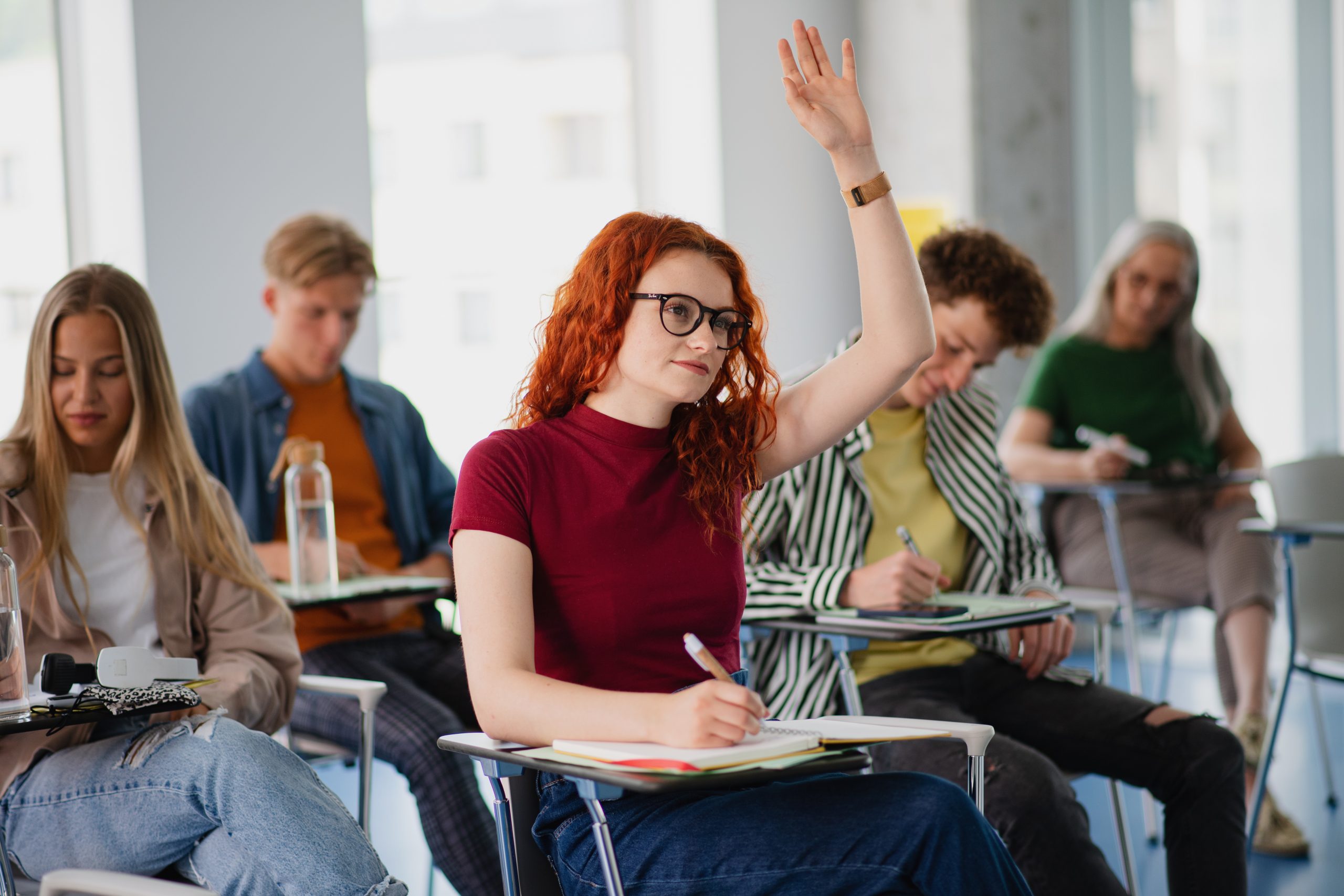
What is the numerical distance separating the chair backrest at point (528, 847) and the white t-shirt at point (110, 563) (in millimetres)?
750

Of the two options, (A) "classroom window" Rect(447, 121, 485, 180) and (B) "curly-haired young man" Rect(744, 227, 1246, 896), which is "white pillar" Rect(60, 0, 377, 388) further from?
(B) "curly-haired young man" Rect(744, 227, 1246, 896)

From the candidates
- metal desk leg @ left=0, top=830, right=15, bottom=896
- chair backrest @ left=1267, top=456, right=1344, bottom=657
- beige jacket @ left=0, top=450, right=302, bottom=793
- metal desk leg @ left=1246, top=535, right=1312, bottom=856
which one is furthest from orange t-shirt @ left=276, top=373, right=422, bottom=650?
chair backrest @ left=1267, top=456, right=1344, bottom=657

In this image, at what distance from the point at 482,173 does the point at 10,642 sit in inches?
148

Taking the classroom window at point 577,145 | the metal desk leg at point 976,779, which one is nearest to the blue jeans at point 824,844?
the metal desk leg at point 976,779

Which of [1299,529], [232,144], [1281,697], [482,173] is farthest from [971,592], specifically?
[482,173]

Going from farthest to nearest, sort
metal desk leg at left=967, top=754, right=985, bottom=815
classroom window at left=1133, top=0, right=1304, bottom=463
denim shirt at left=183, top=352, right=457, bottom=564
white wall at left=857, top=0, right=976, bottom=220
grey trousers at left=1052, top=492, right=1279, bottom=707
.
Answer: classroom window at left=1133, top=0, right=1304, bottom=463 < white wall at left=857, top=0, right=976, bottom=220 < grey trousers at left=1052, top=492, right=1279, bottom=707 < denim shirt at left=183, top=352, right=457, bottom=564 < metal desk leg at left=967, top=754, right=985, bottom=815

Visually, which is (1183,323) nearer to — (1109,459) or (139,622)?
(1109,459)

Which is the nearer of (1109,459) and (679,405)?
(679,405)

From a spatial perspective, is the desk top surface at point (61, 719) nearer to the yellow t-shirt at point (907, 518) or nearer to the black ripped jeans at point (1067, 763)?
the black ripped jeans at point (1067, 763)

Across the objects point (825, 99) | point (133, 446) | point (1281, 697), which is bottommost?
point (1281, 697)

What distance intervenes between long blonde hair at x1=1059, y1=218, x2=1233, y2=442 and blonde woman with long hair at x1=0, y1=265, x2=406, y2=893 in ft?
8.85

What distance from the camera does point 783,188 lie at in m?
5.67

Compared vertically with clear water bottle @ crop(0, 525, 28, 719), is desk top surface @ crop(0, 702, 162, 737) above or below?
below

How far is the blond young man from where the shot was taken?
8.27 feet
